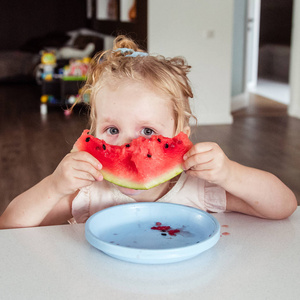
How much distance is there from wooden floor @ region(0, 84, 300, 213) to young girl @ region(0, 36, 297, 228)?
216cm

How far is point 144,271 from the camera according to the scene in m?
0.72

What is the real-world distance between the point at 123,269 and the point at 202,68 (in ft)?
18.2

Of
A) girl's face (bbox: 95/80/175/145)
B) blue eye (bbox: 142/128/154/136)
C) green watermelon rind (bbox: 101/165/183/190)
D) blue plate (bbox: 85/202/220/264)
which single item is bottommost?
blue plate (bbox: 85/202/220/264)

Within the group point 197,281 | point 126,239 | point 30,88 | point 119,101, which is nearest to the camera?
point 197,281

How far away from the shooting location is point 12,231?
2.97 ft

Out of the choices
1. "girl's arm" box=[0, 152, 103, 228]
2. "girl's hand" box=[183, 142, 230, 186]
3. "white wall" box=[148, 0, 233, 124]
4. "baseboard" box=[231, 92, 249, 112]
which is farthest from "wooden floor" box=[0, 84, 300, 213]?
"girl's hand" box=[183, 142, 230, 186]

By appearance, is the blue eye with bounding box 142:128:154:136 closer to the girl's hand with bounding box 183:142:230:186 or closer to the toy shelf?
the girl's hand with bounding box 183:142:230:186

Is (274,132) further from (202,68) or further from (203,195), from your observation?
(203,195)

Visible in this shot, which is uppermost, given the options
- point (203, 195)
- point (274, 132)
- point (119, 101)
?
point (119, 101)

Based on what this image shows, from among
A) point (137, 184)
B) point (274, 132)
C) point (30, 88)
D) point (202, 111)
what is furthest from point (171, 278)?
point (30, 88)

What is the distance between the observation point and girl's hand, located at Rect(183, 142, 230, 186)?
0.91 m

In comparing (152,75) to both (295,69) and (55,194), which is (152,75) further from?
(295,69)

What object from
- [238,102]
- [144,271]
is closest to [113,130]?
A: [144,271]

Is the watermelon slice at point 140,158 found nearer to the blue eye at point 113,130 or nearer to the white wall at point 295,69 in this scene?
the blue eye at point 113,130
